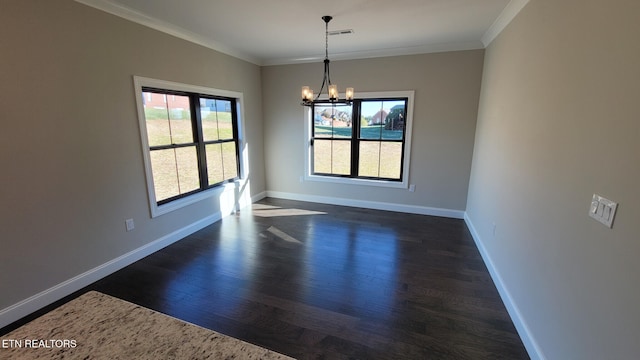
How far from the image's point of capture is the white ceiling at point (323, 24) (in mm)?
2555

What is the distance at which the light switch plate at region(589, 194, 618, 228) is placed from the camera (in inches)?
47.6

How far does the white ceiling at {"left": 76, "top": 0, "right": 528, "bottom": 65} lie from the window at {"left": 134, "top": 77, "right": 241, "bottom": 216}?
0.68 meters

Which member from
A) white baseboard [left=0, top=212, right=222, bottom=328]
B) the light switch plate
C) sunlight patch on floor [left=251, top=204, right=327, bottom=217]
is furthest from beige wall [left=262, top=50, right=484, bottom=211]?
the light switch plate

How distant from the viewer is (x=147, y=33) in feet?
9.57

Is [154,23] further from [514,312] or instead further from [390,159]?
[514,312]

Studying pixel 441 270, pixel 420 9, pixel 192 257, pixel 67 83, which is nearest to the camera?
pixel 67 83

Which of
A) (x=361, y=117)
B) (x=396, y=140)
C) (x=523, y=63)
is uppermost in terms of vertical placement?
(x=523, y=63)

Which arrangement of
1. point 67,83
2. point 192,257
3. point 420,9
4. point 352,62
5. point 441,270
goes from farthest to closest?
point 352,62
point 192,257
point 441,270
point 420,9
point 67,83

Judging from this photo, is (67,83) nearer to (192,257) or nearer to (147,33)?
(147,33)

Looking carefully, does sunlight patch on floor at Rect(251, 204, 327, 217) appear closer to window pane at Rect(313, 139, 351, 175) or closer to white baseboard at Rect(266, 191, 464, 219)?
white baseboard at Rect(266, 191, 464, 219)

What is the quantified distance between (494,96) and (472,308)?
237cm

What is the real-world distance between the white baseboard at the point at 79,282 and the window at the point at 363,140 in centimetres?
266

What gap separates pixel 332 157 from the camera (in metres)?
5.03

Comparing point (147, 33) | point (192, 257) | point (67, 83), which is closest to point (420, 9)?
point (147, 33)
